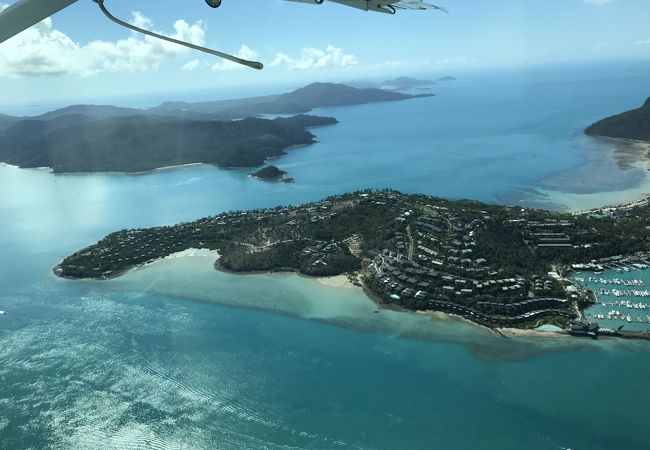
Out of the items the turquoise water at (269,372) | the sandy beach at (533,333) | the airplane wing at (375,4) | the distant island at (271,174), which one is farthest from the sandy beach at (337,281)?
the distant island at (271,174)

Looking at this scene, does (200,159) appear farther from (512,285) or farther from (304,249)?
(512,285)

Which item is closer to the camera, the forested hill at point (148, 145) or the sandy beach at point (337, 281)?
the sandy beach at point (337, 281)

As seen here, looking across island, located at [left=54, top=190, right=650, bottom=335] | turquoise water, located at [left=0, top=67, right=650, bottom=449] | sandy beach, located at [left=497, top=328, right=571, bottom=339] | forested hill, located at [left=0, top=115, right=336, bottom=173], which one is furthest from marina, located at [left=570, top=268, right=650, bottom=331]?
forested hill, located at [left=0, top=115, right=336, bottom=173]

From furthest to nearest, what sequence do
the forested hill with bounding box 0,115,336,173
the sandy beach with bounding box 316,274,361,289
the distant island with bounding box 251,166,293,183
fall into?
the forested hill with bounding box 0,115,336,173, the distant island with bounding box 251,166,293,183, the sandy beach with bounding box 316,274,361,289

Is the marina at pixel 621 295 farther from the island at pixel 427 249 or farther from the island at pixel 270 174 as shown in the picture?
the island at pixel 270 174

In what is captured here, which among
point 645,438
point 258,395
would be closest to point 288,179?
point 258,395

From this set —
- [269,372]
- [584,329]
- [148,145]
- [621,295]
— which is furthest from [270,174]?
[584,329]

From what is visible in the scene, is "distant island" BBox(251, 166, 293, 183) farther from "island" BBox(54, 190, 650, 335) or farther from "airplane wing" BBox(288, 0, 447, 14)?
"airplane wing" BBox(288, 0, 447, 14)
